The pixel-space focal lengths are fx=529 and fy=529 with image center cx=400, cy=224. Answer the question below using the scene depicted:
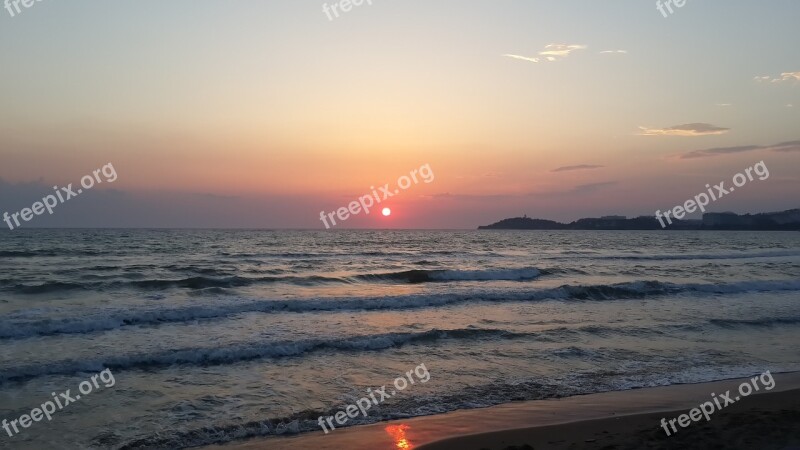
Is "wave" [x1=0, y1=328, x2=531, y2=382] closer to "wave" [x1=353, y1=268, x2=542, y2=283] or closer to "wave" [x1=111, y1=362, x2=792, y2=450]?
"wave" [x1=111, y1=362, x2=792, y2=450]

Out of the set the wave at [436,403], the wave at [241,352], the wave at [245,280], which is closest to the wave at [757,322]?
the wave at [436,403]

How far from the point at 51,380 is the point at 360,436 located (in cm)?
734

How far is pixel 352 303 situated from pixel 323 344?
312 inches

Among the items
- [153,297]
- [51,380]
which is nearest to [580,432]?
[51,380]

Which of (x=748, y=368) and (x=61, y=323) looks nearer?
(x=748, y=368)

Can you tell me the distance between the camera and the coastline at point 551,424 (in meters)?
7.89

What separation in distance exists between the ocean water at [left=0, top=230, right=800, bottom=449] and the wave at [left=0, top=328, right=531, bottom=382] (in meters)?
0.06

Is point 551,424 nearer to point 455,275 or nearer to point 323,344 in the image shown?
point 323,344

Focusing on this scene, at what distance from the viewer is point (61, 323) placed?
54.9 ft

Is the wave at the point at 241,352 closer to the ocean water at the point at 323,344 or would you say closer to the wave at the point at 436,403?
the ocean water at the point at 323,344

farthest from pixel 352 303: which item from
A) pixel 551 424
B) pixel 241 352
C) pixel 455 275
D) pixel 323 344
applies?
pixel 551 424

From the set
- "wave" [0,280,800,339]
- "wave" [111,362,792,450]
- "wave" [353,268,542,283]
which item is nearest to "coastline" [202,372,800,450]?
"wave" [111,362,792,450]

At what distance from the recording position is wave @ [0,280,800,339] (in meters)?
16.6

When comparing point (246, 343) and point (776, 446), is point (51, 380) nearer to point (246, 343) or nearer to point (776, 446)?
point (246, 343)
